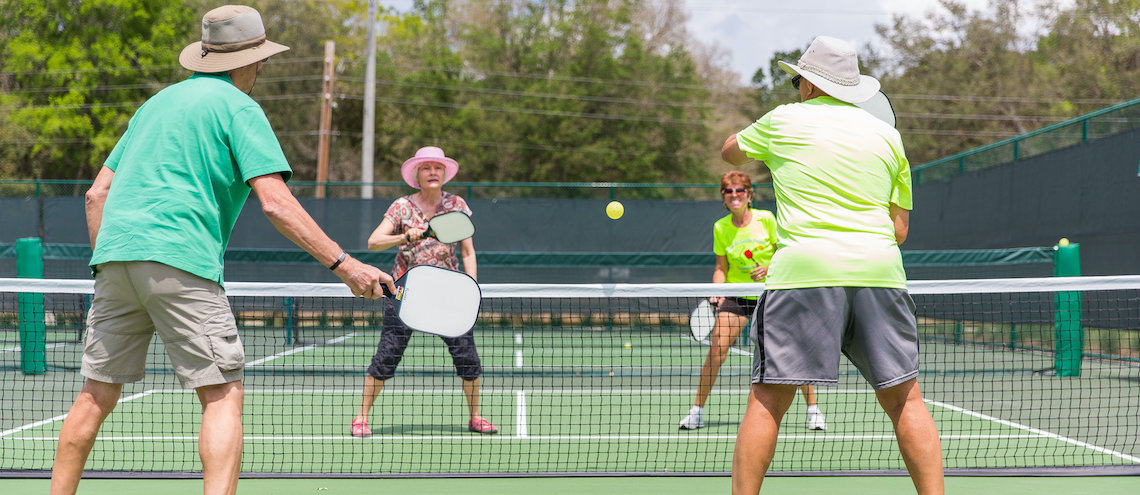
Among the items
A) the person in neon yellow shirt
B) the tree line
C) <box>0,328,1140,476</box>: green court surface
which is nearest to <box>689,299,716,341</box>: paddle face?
the person in neon yellow shirt

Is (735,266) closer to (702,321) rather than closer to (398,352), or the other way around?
(702,321)

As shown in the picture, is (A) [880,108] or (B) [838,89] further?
(A) [880,108]

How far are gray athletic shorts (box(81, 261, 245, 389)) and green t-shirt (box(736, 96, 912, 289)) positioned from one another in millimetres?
1602

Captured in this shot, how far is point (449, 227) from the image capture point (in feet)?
14.7

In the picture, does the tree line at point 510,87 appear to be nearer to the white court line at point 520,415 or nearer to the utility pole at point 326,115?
the utility pole at point 326,115

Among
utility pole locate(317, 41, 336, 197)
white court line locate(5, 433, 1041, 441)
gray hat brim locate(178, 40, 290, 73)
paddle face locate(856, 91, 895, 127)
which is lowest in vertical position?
white court line locate(5, 433, 1041, 441)

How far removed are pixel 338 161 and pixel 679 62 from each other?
12966 mm

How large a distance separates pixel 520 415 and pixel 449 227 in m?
1.95

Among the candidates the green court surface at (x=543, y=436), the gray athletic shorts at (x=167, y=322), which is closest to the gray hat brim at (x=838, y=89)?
the gray athletic shorts at (x=167, y=322)

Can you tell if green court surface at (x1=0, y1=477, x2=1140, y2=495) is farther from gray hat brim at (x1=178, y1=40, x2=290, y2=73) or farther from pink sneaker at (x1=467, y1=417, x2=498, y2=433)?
gray hat brim at (x1=178, y1=40, x2=290, y2=73)

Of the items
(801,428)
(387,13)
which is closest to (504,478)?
(801,428)

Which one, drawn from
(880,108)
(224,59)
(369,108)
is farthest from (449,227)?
(369,108)

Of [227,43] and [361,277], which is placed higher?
[227,43]

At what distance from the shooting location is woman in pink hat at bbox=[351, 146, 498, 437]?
5.16 metres
